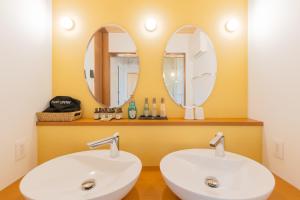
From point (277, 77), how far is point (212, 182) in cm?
74

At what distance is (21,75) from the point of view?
105 cm

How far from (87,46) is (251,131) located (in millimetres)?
1384

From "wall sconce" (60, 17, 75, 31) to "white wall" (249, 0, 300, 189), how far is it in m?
1.40

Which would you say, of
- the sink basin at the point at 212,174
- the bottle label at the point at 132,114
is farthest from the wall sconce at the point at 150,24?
the sink basin at the point at 212,174

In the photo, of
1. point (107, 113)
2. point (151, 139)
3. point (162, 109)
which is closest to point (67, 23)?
point (107, 113)

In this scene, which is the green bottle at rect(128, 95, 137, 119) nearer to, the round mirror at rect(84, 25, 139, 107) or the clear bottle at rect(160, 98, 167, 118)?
the round mirror at rect(84, 25, 139, 107)

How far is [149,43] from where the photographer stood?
138 cm

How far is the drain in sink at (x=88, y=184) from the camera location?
921 mm

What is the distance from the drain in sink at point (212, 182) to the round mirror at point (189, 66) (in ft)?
1.88

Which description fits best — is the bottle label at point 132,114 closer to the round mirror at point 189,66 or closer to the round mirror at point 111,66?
the round mirror at point 111,66

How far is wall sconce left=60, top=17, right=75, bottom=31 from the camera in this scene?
4.42 feet

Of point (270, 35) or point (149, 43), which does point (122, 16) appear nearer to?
point (149, 43)

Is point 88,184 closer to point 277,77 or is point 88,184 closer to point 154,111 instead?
point 154,111

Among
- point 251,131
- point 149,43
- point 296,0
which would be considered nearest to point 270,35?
point 296,0
